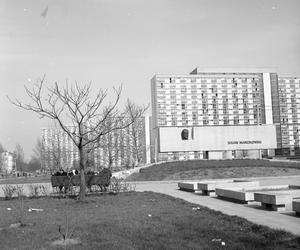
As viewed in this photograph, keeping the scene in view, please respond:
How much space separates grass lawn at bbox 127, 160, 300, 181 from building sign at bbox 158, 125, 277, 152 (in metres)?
3.46

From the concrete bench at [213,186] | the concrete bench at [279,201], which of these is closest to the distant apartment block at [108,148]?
the concrete bench at [213,186]

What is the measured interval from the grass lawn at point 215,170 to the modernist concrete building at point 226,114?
172 inches

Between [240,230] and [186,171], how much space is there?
23.9 meters

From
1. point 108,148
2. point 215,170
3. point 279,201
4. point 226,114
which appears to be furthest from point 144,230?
point 226,114

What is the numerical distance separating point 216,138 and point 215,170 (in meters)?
7.94

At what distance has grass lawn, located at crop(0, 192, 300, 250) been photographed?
683 centimetres

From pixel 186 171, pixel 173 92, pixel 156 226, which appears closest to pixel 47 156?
pixel 173 92

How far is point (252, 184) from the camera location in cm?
1786

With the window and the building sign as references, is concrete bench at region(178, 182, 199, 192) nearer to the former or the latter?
the building sign

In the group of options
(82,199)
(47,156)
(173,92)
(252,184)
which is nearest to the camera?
(82,199)

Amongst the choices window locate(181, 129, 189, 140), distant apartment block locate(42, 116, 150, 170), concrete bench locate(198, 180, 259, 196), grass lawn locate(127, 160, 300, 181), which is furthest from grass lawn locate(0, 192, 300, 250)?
distant apartment block locate(42, 116, 150, 170)

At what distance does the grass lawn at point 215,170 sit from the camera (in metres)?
30.7

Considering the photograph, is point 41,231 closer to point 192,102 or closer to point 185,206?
point 185,206

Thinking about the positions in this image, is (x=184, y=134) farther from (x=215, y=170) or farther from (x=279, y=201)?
(x=279, y=201)
